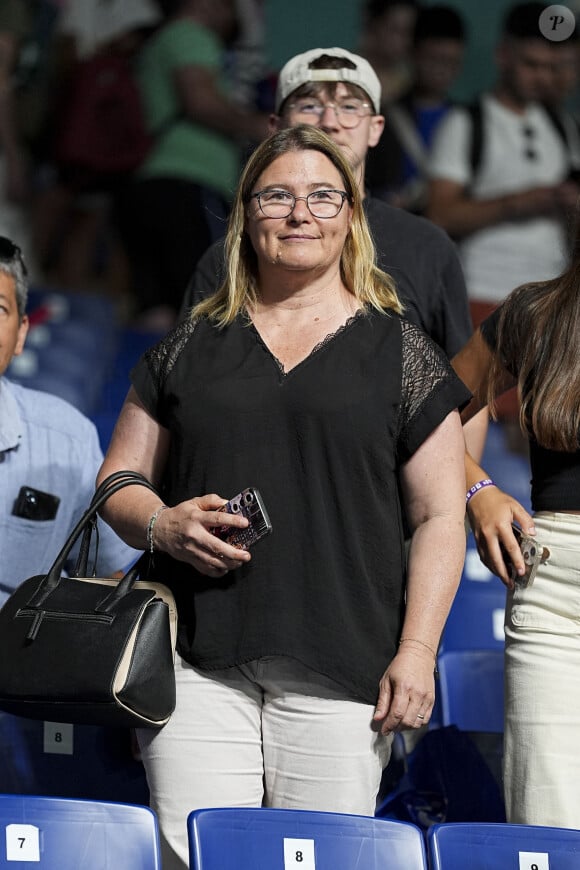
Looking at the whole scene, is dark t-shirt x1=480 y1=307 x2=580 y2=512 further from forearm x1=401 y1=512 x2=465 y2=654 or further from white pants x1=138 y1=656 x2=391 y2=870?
white pants x1=138 y1=656 x2=391 y2=870

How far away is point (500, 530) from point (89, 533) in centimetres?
62

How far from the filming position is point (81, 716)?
176cm

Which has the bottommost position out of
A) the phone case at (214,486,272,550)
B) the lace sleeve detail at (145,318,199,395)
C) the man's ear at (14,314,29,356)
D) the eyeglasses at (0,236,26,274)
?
the phone case at (214,486,272,550)

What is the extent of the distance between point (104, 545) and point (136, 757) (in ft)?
1.29

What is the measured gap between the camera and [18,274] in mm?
2365

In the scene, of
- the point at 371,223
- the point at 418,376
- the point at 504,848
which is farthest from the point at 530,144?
the point at 504,848

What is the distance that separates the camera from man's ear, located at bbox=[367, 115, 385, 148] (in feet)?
8.15

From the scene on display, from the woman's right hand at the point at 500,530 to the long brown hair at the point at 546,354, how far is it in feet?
0.37

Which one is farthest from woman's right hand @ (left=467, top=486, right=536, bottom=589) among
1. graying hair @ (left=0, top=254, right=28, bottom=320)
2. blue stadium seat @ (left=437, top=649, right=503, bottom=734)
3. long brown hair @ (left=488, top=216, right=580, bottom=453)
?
graying hair @ (left=0, top=254, right=28, bottom=320)

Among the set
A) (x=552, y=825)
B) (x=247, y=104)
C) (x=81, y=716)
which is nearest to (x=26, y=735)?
(x=81, y=716)

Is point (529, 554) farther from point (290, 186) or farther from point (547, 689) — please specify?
point (290, 186)

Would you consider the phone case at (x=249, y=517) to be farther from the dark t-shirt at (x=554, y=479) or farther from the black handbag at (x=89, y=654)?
the dark t-shirt at (x=554, y=479)

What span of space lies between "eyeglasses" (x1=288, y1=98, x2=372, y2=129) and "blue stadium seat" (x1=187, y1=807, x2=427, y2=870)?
52.9 inches

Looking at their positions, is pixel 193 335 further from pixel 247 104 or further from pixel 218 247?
pixel 247 104
